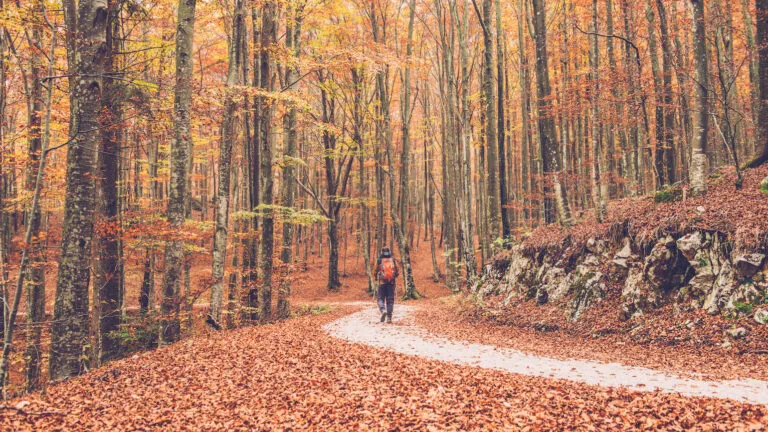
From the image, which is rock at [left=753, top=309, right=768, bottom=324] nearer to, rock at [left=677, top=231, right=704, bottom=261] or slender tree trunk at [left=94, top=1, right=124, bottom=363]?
rock at [left=677, top=231, right=704, bottom=261]

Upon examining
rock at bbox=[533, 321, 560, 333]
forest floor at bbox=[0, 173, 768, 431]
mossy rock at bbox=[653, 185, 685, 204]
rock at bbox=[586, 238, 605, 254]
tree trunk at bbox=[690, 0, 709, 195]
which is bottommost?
rock at bbox=[533, 321, 560, 333]

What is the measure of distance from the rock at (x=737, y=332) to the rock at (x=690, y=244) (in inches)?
66.0

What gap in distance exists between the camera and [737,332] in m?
6.64

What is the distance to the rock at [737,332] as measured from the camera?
258 inches

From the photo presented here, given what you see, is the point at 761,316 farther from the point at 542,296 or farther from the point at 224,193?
the point at 224,193

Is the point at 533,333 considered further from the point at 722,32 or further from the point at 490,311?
the point at 722,32

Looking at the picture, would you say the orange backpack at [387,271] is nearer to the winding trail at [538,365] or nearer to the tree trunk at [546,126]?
the winding trail at [538,365]

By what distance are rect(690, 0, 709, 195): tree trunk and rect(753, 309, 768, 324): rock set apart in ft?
12.2

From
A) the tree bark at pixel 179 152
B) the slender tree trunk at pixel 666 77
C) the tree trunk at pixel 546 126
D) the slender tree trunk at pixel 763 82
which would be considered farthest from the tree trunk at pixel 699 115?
the tree bark at pixel 179 152

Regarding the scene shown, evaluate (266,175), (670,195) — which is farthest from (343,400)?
(670,195)

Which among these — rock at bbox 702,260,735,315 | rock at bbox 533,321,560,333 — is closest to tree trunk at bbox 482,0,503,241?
rock at bbox 533,321,560,333

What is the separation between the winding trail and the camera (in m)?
4.92

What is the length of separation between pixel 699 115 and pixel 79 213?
522 inches

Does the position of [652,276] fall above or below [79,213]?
below
